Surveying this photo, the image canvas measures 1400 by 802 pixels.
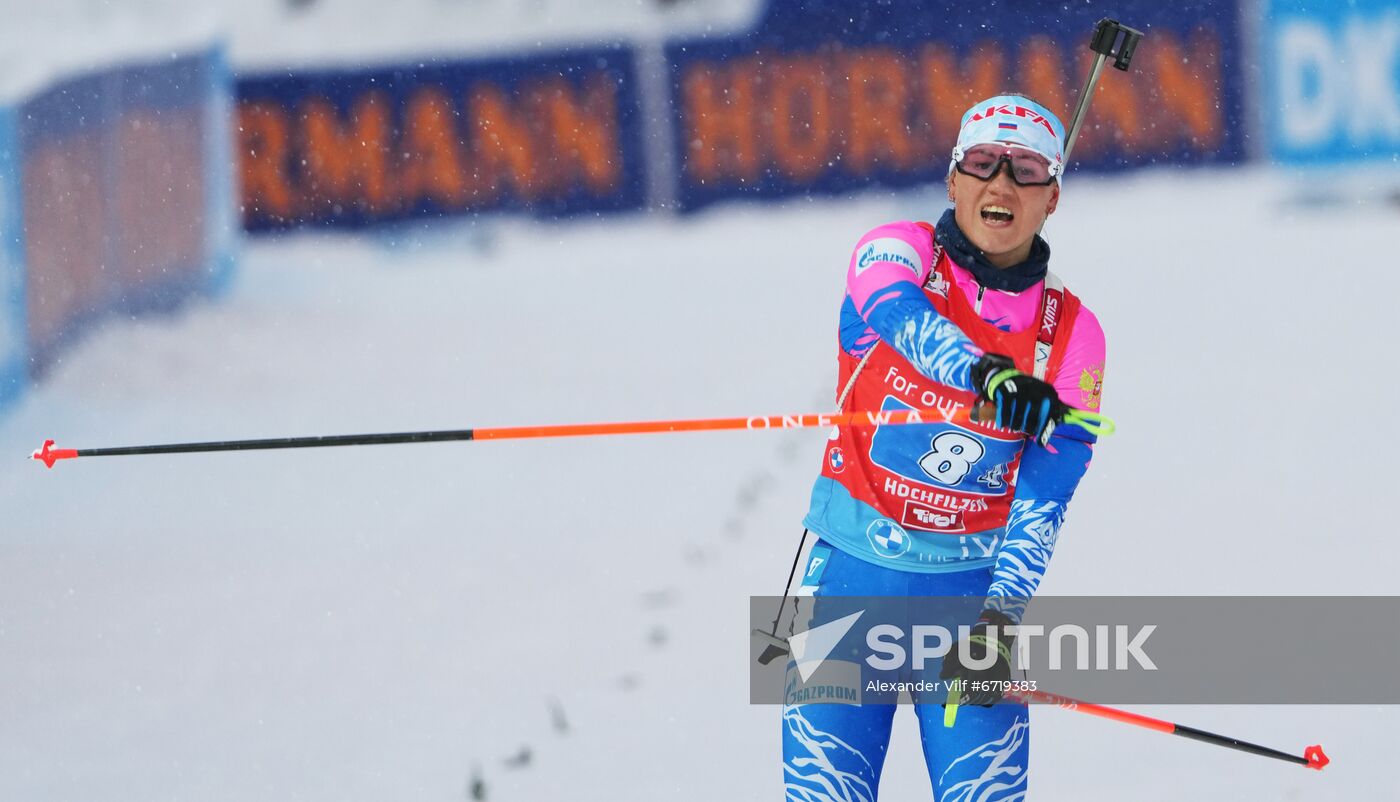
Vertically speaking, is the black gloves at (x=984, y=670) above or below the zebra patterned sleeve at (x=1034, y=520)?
below

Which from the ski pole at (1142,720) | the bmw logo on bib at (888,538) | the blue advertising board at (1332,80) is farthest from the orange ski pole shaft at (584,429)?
the blue advertising board at (1332,80)

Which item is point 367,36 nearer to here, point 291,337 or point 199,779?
point 291,337

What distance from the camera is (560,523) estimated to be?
8328 mm

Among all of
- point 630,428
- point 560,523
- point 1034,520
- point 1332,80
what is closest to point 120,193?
point 560,523

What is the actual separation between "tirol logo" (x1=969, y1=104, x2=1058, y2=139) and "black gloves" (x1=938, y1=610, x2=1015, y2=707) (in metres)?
1.03

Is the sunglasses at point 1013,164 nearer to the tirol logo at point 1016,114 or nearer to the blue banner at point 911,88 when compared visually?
the tirol logo at point 1016,114

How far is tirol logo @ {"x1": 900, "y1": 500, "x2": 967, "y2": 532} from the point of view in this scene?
3615 millimetres

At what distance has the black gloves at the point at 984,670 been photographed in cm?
338

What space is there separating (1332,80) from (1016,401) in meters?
15.1

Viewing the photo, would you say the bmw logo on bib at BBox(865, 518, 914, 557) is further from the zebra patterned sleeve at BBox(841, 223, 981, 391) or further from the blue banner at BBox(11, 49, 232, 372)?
the blue banner at BBox(11, 49, 232, 372)

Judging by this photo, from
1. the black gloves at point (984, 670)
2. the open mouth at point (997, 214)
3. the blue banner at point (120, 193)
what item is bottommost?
the black gloves at point (984, 670)

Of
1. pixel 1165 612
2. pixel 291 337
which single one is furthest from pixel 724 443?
pixel 291 337

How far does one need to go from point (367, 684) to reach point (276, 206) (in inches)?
496

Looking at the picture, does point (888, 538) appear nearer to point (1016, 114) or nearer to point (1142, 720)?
point (1142, 720)
